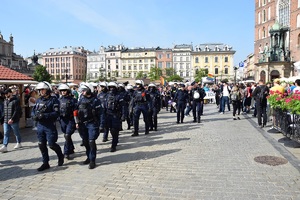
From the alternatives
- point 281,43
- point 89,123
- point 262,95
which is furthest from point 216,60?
point 89,123

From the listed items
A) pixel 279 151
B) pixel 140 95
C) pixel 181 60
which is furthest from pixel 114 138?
pixel 181 60

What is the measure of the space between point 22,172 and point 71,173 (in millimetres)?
1096

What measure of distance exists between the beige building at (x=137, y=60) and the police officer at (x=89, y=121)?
104 meters

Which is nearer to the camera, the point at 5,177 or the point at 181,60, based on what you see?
the point at 5,177

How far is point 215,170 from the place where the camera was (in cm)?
574

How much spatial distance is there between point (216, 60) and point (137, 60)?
3081cm

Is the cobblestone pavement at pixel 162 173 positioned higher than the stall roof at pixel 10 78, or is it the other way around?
the stall roof at pixel 10 78

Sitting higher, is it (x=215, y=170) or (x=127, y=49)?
(x=127, y=49)

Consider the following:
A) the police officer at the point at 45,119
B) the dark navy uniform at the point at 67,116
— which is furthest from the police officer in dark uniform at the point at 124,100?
the police officer at the point at 45,119

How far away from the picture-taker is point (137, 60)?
4395 inches

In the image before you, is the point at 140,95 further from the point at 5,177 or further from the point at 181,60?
the point at 181,60

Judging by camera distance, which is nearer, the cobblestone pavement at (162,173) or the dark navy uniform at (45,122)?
the cobblestone pavement at (162,173)

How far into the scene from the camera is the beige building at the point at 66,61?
130 m

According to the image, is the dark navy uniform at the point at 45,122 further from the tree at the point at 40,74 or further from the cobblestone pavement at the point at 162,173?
the tree at the point at 40,74
